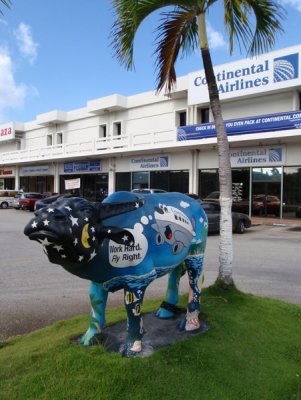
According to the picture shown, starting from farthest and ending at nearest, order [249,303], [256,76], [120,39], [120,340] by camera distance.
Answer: [256,76] → [120,39] → [249,303] → [120,340]

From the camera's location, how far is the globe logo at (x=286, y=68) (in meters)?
19.9

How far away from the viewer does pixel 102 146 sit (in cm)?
2902

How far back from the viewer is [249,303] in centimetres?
512

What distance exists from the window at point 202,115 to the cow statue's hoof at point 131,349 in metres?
23.1

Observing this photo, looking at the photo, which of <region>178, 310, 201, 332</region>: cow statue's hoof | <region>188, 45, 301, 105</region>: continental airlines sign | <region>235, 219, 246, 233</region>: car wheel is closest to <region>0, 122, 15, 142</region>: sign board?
<region>188, 45, 301, 105</region>: continental airlines sign

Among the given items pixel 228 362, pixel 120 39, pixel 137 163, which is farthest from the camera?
pixel 137 163

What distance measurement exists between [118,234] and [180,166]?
2270cm

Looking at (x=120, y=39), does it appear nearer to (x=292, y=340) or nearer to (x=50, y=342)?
(x=50, y=342)

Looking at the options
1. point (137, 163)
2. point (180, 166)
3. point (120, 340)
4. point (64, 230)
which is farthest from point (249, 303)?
point (137, 163)

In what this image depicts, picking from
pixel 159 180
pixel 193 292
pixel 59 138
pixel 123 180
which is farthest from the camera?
pixel 59 138

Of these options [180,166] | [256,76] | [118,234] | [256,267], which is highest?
[256,76]

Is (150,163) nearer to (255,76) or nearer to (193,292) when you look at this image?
(255,76)

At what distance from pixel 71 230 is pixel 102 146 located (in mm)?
26718

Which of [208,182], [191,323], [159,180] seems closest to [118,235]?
[191,323]
